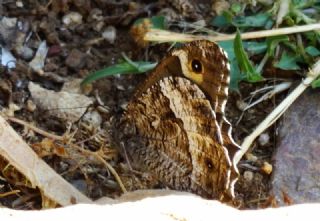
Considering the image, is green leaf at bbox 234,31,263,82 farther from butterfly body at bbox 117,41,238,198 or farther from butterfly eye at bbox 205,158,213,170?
butterfly eye at bbox 205,158,213,170

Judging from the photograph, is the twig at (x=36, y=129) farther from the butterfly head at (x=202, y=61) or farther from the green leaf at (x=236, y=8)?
the green leaf at (x=236, y=8)

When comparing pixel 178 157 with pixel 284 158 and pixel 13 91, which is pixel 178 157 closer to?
pixel 284 158

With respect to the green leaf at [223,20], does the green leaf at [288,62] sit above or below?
below

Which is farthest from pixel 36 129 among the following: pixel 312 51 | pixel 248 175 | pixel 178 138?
pixel 312 51

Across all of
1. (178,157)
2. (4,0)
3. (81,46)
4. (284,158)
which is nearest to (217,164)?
(178,157)

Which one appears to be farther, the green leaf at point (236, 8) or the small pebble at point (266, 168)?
the green leaf at point (236, 8)

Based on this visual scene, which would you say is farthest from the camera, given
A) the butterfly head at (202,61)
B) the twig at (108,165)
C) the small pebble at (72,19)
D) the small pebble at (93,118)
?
the small pebble at (72,19)

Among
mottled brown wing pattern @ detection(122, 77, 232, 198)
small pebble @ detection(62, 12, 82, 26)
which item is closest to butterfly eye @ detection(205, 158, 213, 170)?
mottled brown wing pattern @ detection(122, 77, 232, 198)

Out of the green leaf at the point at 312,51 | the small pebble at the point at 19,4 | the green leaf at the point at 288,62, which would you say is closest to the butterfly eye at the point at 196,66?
the green leaf at the point at 288,62
